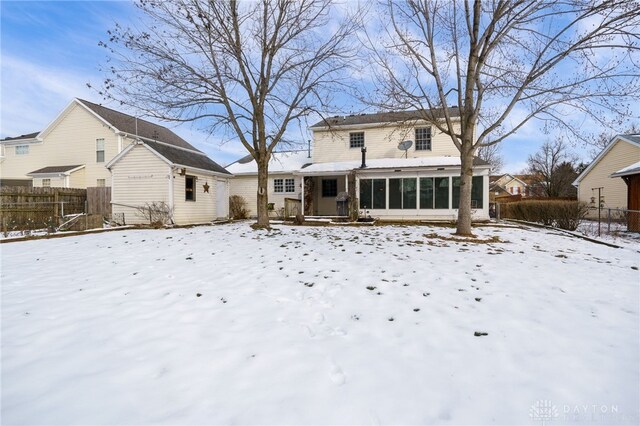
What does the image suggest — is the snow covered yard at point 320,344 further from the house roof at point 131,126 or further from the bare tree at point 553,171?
the bare tree at point 553,171

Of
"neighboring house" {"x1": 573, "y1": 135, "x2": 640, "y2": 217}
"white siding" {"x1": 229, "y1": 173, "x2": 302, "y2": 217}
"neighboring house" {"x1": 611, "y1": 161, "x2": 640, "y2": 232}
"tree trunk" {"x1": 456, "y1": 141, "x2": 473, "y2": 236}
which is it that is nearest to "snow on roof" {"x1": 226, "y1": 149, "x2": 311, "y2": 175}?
"white siding" {"x1": 229, "y1": 173, "x2": 302, "y2": 217}

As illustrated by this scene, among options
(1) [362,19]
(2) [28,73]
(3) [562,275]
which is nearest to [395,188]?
(1) [362,19]

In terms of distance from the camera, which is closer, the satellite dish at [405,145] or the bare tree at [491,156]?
the satellite dish at [405,145]

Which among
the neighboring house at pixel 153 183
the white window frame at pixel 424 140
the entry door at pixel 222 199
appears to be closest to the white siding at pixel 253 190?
the entry door at pixel 222 199

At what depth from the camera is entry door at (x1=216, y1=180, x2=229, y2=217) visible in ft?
61.5

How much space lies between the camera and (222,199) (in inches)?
756

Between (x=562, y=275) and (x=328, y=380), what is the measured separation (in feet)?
16.8

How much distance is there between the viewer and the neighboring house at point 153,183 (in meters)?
15.0

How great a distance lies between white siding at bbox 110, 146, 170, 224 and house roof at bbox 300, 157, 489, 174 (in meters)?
7.73

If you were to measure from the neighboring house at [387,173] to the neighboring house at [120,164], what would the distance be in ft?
15.8

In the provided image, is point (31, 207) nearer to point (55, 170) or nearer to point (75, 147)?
point (55, 170)

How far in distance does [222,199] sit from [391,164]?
10848 mm

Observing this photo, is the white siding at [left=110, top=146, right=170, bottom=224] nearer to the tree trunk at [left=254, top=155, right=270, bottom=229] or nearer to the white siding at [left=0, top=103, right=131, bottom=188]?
the tree trunk at [left=254, top=155, right=270, bottom=229]

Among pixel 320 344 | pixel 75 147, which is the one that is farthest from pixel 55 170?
pixel 320 344
